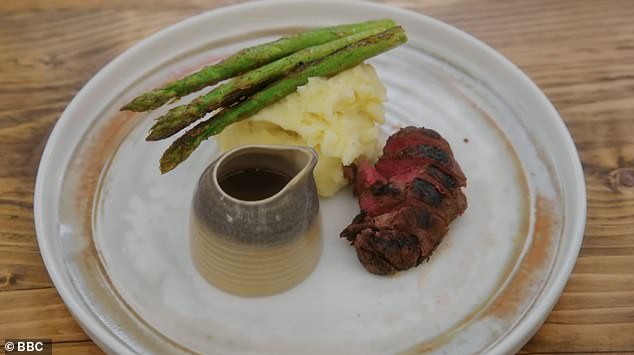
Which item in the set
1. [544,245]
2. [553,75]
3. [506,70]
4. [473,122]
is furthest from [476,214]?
[553,75]

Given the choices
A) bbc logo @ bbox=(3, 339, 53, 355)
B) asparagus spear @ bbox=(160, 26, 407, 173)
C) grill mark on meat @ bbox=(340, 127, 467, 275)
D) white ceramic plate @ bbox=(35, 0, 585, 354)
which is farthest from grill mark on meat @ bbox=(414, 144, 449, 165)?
bbc logo @ bbox=(3, 339, 53, 355)

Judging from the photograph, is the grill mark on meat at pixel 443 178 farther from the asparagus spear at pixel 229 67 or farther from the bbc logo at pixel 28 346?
the bbc logo at pixel 28 346

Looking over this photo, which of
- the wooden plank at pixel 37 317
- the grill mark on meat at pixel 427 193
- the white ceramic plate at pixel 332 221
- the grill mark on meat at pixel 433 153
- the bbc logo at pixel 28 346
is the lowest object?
the bbc logo at pixel 28 346

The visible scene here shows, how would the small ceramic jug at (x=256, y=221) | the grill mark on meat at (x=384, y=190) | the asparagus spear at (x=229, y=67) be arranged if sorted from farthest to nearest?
the asparagus spear at (x=229, y=67) < the grill mark on meat at (x=384, y=190) < the small ceramic jug at (x=256, y=221)

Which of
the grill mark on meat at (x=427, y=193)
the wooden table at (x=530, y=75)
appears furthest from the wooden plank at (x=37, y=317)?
the grill mark on meat at (x=427, y=193)

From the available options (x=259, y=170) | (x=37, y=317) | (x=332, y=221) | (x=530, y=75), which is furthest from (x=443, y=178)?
(x=37, y=317)

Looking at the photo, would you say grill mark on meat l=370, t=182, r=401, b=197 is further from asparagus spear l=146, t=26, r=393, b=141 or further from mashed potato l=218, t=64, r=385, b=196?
asparagus spear l=146, t=26, r=393, b=141

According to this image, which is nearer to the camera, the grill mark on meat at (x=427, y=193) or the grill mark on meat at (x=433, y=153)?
the grill mark on meat at (x=427, y=193)
